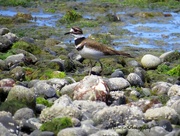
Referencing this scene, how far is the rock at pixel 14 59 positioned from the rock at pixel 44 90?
303 cm

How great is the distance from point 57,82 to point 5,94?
1.97 meters

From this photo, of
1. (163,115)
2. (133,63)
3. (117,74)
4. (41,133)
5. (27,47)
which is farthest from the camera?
(27,47)

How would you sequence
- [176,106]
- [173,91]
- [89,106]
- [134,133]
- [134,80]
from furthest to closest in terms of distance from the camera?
[134,80] → [173,91] → [89,106] → [176,106] → [134,133]

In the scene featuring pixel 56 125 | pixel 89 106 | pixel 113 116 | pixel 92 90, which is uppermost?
pixel 56 125

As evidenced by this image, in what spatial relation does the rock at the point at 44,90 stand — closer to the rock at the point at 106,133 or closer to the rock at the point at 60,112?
the rock at the point at 60,112

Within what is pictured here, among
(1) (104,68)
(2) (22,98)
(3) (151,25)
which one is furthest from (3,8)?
(2) (22,98)

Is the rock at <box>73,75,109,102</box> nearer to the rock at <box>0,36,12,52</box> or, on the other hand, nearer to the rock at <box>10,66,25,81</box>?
the rock at <box>10,66,25,81</box>

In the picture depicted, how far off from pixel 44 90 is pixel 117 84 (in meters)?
1.79

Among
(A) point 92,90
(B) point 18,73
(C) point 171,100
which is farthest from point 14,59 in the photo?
(C) point 171,100

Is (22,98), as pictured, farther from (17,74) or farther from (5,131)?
(17,74)

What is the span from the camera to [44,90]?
448 inches

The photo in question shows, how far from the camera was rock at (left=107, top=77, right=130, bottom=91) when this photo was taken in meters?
12.1

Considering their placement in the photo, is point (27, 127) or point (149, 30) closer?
point (27, 127)

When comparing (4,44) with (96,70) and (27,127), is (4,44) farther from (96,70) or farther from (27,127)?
(27,127)
